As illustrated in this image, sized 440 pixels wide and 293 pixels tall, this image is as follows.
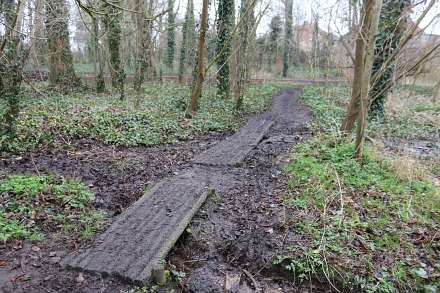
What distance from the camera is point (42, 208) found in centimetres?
434

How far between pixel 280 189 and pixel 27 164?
474cm

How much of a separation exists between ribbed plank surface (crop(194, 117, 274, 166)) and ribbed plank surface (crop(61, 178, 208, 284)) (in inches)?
65.9

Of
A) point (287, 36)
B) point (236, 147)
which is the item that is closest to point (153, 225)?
point (236, 147)

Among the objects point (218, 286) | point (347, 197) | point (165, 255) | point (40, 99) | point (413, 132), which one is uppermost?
point (40, 99)

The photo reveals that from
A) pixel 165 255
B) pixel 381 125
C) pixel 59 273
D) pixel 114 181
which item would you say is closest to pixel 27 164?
pixel 114 181

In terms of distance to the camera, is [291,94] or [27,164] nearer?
[27,164]

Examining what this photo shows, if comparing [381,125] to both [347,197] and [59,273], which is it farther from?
[59,273]

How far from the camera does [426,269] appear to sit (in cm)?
346

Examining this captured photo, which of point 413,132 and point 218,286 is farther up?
point 413,132

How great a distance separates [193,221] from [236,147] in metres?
3.81

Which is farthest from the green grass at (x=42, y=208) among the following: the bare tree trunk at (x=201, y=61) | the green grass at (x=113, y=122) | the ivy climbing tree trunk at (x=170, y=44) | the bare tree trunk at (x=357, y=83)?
the ivy climbing tree trunk at (x=170, y=44)

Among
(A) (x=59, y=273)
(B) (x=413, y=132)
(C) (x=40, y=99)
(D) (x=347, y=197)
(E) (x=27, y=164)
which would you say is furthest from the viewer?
(C) (x=40, y=99)

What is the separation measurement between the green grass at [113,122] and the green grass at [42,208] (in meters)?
2.14

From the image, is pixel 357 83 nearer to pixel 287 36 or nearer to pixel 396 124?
pixel 396 124
